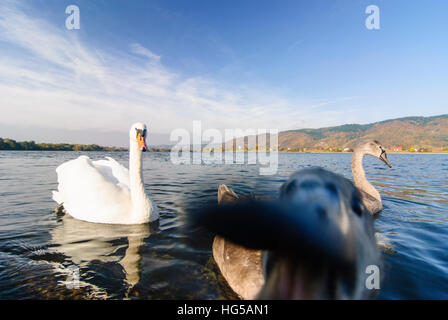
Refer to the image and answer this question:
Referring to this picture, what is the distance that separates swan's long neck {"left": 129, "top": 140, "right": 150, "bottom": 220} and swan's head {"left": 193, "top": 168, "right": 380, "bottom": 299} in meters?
4.99

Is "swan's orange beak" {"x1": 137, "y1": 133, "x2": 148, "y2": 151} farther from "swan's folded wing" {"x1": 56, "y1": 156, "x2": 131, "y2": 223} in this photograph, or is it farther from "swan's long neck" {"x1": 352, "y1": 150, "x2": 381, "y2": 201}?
"swan's long neck" {"x1": 352, "y1": 150, "x2": 381, "y2": 201}

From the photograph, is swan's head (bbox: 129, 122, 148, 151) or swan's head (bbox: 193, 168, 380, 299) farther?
swan's head (bbox: 129, 122, 148, 151)

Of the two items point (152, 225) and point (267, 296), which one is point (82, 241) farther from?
point (267, 296)

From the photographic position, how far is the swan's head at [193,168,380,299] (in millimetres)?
948

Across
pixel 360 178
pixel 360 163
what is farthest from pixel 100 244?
pixel 360 163

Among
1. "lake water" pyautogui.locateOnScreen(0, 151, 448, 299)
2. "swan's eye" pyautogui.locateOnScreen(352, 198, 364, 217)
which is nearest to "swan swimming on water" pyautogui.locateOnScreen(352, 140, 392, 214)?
"lake water" pyautogui.locateOnScreen(0, 151, 448, 299)

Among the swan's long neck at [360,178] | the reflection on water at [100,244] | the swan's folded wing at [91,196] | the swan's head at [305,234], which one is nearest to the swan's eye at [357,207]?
the swan's head at [305,234]

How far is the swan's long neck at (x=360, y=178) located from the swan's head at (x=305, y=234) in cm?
796

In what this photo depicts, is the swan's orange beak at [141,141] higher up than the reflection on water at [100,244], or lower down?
higher up

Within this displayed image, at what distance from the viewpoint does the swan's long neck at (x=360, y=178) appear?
7.65 metres

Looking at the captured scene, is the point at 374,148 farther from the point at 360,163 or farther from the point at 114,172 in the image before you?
the point at 114,172

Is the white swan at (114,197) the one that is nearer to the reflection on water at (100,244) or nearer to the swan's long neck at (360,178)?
the reflection on water at (100,244)

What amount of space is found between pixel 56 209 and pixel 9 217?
110cm

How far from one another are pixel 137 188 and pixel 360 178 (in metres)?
8.54
